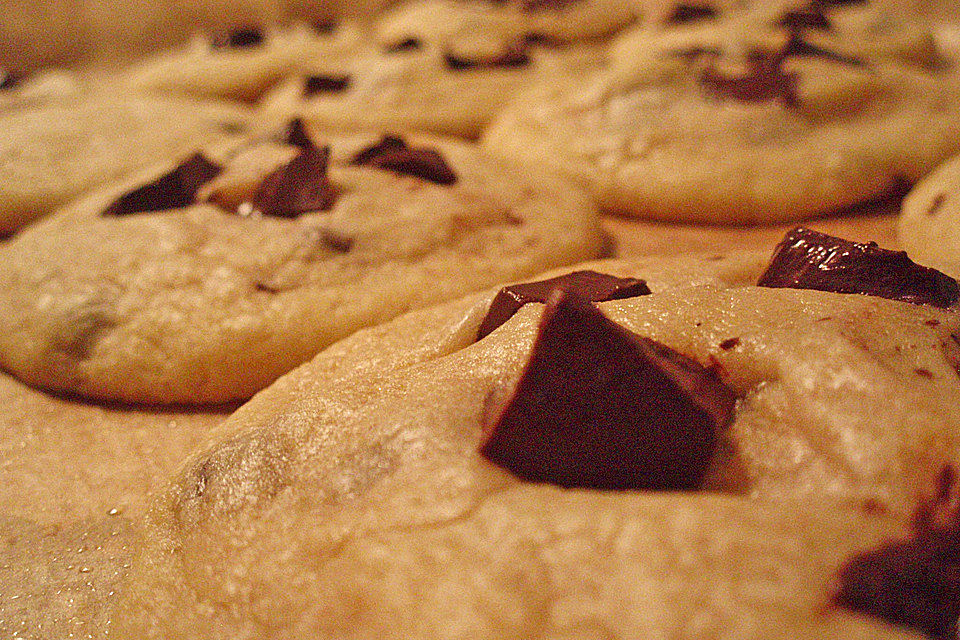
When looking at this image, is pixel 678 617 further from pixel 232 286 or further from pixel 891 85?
pixel 891 85

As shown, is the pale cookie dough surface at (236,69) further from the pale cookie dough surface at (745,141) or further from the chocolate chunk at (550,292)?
the chocolate chunk at (550,292)

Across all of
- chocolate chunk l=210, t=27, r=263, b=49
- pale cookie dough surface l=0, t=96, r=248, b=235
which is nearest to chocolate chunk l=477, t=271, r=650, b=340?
pale cookie dough surface l=0, t=96, r=248, b=235

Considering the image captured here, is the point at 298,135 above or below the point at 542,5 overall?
below

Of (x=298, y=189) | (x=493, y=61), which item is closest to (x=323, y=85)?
(x=493, y=61)

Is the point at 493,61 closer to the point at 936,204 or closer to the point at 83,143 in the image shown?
the point at 83,143

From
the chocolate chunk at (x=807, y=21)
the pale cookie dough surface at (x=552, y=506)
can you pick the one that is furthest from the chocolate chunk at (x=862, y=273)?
the chocolate chunk at (x=807, y=21)

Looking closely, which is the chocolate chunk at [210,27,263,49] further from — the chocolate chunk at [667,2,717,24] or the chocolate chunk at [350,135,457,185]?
the chocolate chunk at [350,135,457,185]

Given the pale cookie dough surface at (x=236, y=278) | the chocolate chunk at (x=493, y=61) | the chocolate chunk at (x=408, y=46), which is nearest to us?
the pale cookie dough surface at (x=236, y=278)

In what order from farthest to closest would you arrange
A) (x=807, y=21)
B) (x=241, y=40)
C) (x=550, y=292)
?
1. (x=241, y=40)
2. (x=807, y=21)
3. (x=550, y=292)
